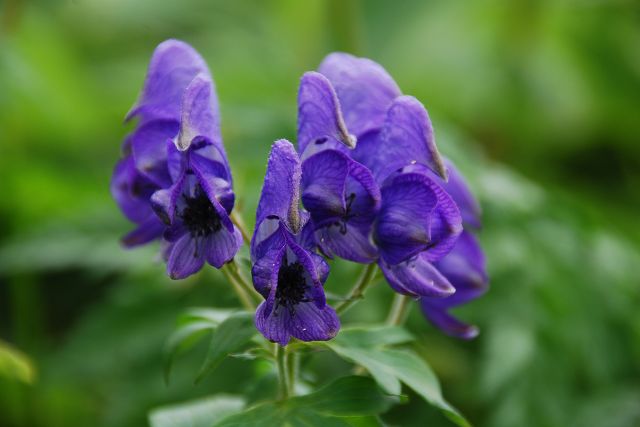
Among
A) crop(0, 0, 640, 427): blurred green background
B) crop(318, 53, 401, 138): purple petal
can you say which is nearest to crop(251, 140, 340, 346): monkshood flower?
crop(318, 53, 401, 138): purple petal

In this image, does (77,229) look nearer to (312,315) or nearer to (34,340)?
(34,340)

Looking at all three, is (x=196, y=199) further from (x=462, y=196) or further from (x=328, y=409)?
(x=462, y=196)

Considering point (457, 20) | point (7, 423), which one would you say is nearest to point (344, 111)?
point (7, 423)

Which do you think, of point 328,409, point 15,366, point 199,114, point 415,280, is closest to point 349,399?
point 328,409

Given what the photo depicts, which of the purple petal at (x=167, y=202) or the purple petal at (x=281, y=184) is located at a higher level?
the purple petal at (x=281, y=184)

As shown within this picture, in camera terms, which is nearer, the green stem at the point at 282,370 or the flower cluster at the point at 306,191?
the flower cluster at the point at 306,191

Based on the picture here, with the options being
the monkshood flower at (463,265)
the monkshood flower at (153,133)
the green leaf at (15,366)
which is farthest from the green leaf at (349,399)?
the green leaf at (15,366)

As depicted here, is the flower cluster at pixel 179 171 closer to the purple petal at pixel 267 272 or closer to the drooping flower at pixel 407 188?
the purple petal at pixel 267 272
